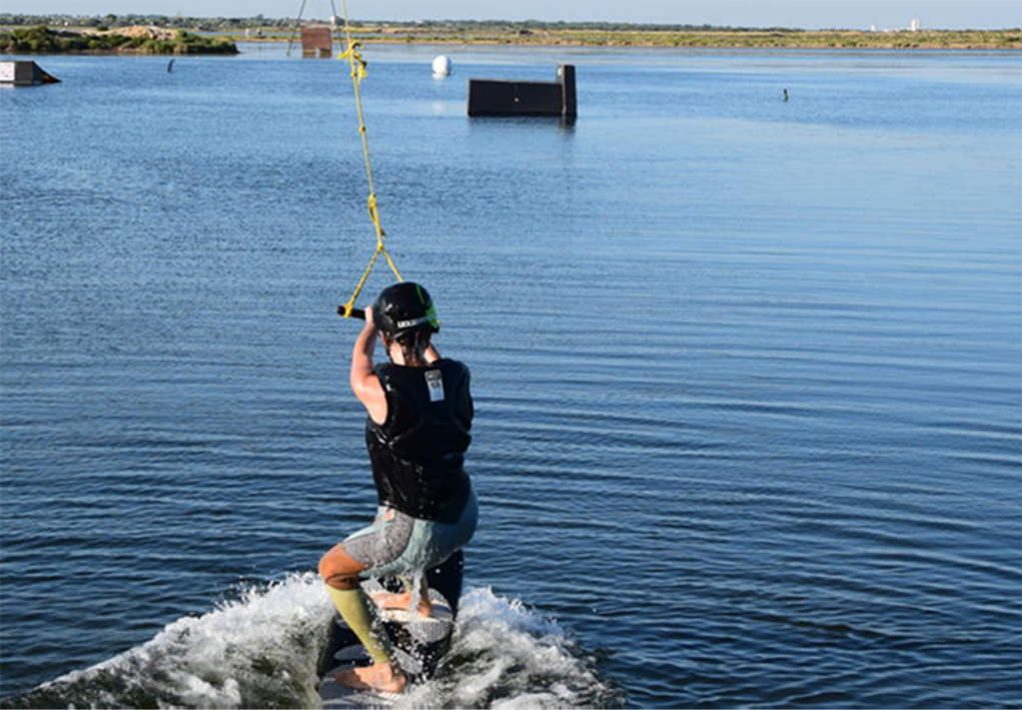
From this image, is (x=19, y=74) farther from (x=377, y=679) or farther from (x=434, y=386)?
(x=434, y=386)

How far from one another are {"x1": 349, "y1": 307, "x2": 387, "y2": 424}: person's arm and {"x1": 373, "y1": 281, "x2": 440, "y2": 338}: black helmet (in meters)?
Answer: 0.13

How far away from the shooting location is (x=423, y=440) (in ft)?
27.9

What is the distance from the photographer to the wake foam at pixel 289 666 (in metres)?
9.26

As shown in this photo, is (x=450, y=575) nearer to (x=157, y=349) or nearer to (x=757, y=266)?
(x=157, y=349)

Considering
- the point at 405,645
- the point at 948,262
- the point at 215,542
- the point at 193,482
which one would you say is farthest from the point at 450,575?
the point at 948,262

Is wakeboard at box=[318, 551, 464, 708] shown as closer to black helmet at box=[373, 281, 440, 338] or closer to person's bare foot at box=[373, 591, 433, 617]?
person's bare foot at box=[373, 591, 433, 617]

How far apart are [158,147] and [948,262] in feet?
90.9

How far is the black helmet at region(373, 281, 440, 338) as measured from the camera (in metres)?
8.45

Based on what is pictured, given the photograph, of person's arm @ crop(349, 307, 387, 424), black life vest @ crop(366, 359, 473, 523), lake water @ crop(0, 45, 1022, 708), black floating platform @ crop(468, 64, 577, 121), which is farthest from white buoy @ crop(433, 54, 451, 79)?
black life vest @ crop(366, 359, 473, 523)

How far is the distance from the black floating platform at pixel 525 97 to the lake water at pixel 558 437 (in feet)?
93.0

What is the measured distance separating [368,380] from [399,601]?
1645 mm

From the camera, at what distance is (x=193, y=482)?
44.4 ft

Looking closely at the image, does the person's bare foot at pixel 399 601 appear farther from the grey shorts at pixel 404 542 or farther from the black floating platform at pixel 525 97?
the black floating platform at pixel 525 97

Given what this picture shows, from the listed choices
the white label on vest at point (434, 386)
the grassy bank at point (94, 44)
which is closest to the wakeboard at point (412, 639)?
the white label on vest at point (434, 386)
